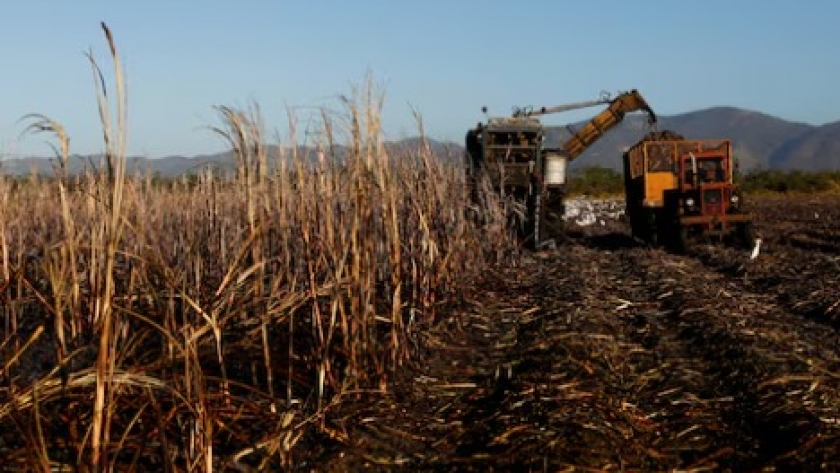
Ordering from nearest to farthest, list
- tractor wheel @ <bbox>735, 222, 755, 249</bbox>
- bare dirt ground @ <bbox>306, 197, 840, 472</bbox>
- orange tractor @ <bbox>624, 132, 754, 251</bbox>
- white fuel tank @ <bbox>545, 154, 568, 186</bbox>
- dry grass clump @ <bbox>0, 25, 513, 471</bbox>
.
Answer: dry grass clump @ <bbox>0, 25, 513, 471</bbox>
bare dirt ground @ <bbox>306, 197, 840, 472</bbox>
tractor wheel @ <bbox>735, 222, 755, 249</bbox>
orange tractor @ <bbox>624, 132, 754, 251</bbox>
white fuel tank @ <bbox>545, 154, 568, 186</bbox>

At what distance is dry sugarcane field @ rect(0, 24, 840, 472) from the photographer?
329 centimetres

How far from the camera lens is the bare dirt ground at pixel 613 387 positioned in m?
4.14

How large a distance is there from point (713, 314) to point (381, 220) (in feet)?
10.5

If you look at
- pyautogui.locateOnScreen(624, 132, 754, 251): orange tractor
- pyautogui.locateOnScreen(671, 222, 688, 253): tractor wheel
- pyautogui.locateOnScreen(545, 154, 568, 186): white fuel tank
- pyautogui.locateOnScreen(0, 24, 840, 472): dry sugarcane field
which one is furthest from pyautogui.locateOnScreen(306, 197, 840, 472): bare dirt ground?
pyautogui.locateOnScreen(545, 154, 568, 186): white fuel tank

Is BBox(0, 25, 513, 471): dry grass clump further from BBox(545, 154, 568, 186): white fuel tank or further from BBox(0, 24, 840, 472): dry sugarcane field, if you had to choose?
BBox(545, 154, 568, 186): white fuel tank

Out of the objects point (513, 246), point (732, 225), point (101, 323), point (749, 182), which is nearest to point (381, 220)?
point (101, 323)

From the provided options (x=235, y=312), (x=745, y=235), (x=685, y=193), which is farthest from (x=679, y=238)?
(x=235, y=312)

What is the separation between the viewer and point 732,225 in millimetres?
14438

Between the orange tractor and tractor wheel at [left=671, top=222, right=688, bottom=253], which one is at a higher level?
the orange tractor

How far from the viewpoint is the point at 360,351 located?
4969mm

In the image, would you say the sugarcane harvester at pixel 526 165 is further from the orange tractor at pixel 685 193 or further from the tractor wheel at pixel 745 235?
the tractor wheel at pixel 745 235

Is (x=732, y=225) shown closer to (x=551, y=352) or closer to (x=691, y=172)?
(x=691, y=172)

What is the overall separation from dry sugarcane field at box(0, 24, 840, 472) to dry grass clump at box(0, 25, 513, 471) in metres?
0.02

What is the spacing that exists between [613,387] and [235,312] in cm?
259
